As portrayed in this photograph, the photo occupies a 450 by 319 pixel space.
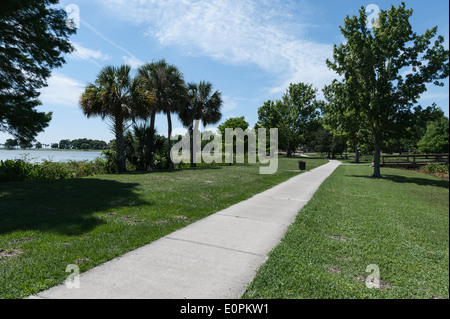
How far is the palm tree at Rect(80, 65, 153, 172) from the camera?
15810 millimetres

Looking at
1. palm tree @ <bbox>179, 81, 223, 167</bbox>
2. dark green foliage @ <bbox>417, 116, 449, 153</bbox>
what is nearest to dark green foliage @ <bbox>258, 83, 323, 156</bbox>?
dark green foliage @ <bbox>417, 116, 449, 153</bbox>

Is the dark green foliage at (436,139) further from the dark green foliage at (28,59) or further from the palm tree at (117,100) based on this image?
the dark green foliage at (28,59)

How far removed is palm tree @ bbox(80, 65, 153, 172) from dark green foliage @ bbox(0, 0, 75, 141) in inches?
129

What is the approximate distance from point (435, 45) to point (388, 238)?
16.5 meters

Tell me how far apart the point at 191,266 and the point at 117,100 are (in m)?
15.4

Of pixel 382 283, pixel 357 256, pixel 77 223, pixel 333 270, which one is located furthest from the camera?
pixel 77 223

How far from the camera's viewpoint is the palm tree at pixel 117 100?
15.8 metres

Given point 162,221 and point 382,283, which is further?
point 162,221

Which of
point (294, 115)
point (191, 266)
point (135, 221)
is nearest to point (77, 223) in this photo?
point (135, 221)

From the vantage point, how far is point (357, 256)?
3.68 meters

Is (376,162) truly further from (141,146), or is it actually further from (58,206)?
(58,206)

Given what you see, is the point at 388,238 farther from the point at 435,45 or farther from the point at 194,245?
the point at 435,45

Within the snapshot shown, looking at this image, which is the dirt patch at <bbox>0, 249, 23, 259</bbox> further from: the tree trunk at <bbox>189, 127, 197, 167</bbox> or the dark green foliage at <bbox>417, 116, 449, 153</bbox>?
the dark green foliage at <bbox>417, 116, 449, 153</bbox>

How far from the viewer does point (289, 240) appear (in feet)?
14.1
